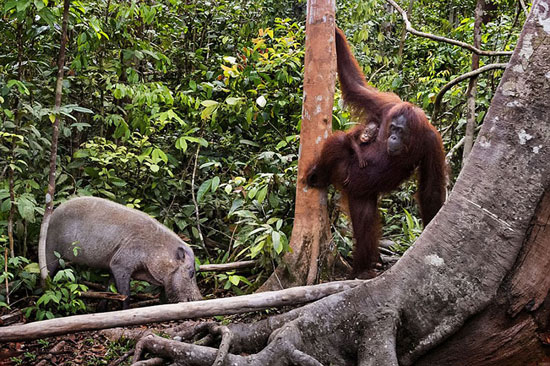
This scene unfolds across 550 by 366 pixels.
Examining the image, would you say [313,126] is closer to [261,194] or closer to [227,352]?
[261,194]

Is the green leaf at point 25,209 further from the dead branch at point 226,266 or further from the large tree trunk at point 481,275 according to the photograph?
the large tree trunk at point 481,275

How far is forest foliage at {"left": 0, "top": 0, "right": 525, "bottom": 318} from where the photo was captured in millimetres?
4695

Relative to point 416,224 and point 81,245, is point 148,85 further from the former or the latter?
point 416,224

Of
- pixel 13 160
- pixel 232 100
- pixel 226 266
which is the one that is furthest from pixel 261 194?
pixel 13 160

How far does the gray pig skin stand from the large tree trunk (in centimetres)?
233

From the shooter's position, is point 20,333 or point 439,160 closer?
point 20,333

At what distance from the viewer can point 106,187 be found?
554 cm

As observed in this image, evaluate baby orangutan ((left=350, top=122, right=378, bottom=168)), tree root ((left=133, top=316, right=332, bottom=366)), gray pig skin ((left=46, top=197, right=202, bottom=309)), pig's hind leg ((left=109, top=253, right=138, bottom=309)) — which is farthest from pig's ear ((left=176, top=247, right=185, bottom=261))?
baby orangutan ((left=350, top=122, right=378, bottom=168))

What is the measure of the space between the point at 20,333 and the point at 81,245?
2.04 meters

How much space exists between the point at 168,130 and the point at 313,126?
280 centimetres

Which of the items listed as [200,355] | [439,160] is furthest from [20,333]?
[439,160]

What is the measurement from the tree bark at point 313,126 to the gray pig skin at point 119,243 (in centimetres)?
Result: 129

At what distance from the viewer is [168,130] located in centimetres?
658

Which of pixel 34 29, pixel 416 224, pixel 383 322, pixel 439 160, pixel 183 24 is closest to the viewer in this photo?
pixel 383 322
